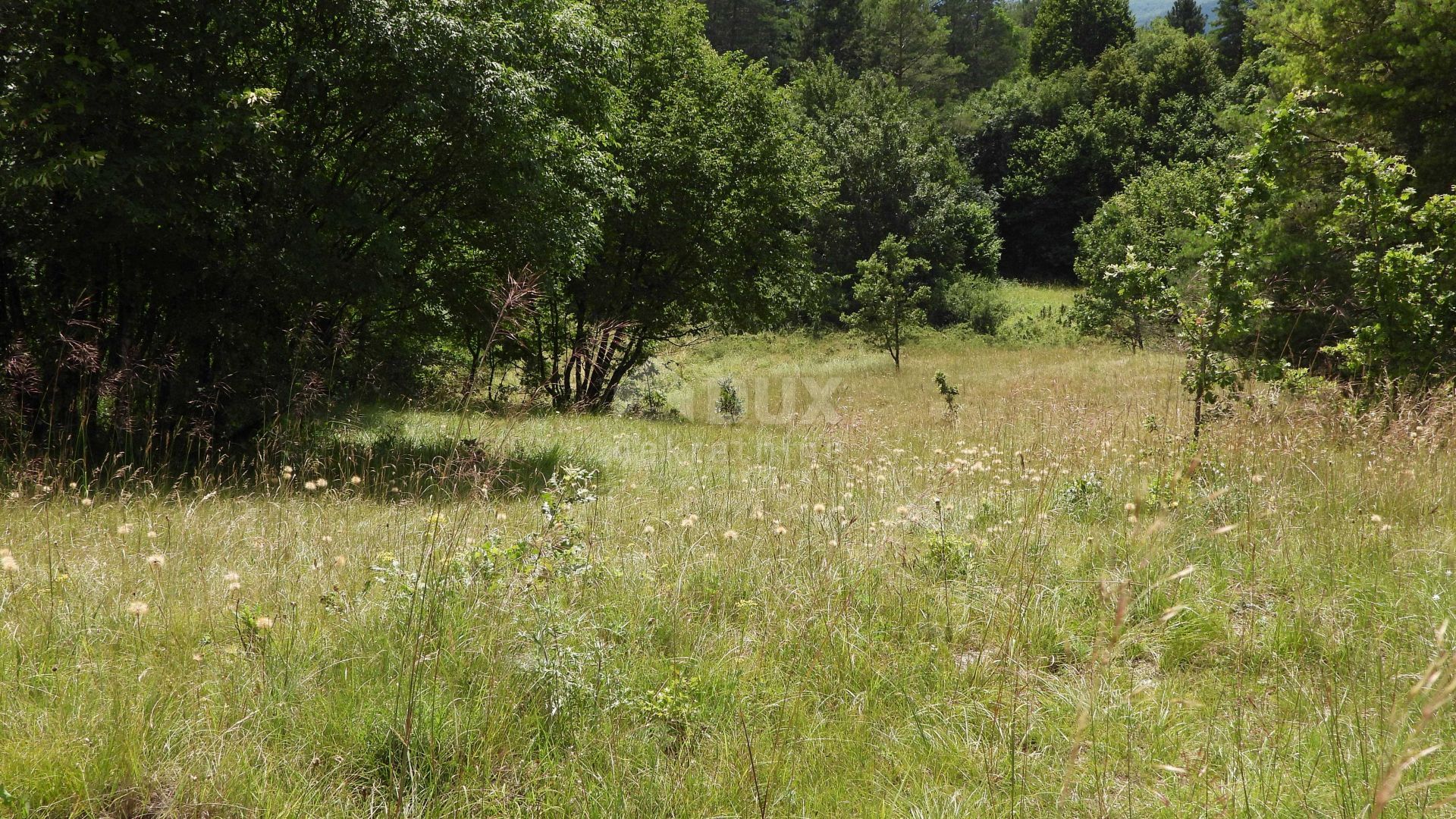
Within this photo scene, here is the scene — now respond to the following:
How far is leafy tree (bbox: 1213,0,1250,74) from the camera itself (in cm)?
5788

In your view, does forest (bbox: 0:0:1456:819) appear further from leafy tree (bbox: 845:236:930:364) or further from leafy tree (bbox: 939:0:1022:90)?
leafy tree (bbox: 939:0:1022:90)

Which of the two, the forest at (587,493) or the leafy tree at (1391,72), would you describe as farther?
the leafy tree at (1391,72)

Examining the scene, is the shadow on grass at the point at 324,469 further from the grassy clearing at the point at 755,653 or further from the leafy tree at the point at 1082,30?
the leafy tree at the point at 1082,30

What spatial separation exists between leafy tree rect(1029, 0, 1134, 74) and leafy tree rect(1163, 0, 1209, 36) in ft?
34.0

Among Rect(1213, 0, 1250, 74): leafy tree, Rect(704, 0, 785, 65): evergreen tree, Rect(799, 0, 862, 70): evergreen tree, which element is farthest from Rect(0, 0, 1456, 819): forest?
Rect(1213, 0, 1250, 74): leafy tree

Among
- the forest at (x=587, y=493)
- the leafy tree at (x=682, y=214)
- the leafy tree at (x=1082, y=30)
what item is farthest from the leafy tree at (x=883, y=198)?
the forest at (x=587, y=493)

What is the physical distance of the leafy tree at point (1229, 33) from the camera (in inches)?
2279

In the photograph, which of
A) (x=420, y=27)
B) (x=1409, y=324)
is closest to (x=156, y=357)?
(x=420, y=27)

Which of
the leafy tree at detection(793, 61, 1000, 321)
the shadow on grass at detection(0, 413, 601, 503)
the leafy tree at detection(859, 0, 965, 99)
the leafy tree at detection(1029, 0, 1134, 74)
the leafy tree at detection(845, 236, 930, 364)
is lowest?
the shadow on grass at detection(0, 413, 601, 503)

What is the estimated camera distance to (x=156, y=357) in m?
8.05

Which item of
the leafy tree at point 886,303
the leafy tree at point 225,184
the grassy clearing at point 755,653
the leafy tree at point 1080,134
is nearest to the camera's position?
the grassy clearing at point 755,653

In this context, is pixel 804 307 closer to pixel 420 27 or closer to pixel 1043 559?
Answer: pixel 420 27

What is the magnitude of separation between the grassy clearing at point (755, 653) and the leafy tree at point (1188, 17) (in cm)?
8099

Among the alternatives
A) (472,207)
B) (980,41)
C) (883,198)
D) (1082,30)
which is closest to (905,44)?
(980,41)
